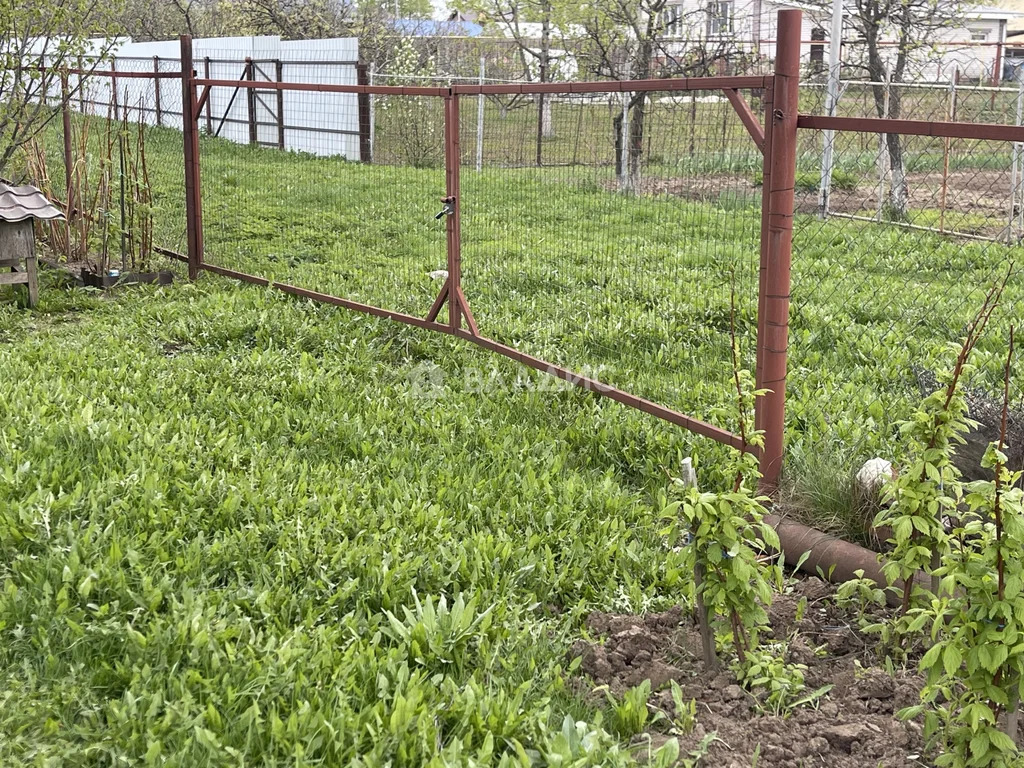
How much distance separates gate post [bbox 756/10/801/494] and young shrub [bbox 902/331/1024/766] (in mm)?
1751

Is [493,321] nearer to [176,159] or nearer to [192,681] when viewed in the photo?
[192,681]

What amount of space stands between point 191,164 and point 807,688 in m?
7.50

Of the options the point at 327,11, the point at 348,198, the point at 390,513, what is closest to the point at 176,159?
the point at 348,198

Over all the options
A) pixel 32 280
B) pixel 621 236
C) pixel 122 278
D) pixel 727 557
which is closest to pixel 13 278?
pixel 32 280

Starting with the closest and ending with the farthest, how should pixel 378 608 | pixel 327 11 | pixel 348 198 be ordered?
pixel 378 608 < pixel 348 198 < pixel 327 11

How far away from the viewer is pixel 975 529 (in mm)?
2645

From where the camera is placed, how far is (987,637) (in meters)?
2.54

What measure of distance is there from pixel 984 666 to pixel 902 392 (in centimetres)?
353

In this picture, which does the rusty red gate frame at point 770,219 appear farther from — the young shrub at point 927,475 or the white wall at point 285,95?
the white wall at point 285,95

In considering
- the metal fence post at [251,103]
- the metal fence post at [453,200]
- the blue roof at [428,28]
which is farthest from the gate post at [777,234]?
the blue roof at [428,28]

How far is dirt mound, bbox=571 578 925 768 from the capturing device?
2912 mm

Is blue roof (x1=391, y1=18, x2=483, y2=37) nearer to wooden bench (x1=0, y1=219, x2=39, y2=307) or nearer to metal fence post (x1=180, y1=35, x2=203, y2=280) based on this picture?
metal fence post (x1=180, y1=35, x2=203, y2=280)

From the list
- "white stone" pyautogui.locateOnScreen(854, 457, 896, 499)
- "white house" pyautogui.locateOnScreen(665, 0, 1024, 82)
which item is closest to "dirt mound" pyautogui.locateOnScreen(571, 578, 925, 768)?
"white stone" pyautogui.locateOnScreen(854, 457, 896, 499)

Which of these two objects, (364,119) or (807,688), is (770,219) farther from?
(364,119)
